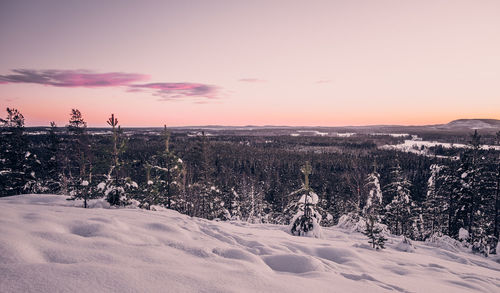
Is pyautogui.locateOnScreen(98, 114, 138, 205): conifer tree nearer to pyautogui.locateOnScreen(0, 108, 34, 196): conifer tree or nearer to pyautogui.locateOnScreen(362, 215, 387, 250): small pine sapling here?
pyautogui.locateOnScreen(362, 215, 387, 250): small pine sapling

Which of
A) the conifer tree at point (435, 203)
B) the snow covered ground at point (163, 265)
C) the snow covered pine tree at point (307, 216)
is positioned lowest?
the conifer tree at point (435, 203)

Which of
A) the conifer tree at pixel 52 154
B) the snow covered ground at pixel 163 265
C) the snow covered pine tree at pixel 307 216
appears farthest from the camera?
the conifer tree at pixel 52 154

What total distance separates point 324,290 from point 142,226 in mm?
5265

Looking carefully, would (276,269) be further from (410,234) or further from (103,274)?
(410,234)

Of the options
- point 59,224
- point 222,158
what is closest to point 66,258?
point 59,224

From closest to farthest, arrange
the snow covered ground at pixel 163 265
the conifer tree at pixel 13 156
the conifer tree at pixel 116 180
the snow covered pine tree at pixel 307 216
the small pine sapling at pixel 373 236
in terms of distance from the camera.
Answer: the snow covered ground at pixel 163 265
the small pine sapling at pixel 373 236
the snow covered pine tree at pixel 307 216
the conifer tree at pixel 116 180
the conifer tree at pixel 13 156

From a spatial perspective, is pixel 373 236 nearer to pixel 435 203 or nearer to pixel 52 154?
pixel 435 203

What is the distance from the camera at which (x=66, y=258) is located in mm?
3900

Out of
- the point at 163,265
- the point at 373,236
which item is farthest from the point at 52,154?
the point at 373,236

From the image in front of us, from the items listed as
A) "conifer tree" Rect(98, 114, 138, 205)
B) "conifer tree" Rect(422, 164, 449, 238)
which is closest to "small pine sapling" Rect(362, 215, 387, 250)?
"conifer tree" Rect(98, 114, 138, 205)

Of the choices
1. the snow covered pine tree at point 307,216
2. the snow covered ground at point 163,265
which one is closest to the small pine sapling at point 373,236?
the snow covered ground at point 163,265

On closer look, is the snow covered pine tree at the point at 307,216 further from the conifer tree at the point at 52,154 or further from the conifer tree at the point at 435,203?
the conifer tree at the point at 52,154

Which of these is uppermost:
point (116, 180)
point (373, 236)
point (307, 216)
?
point (116, 180)

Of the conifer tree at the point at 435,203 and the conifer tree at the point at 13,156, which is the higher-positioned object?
the conifer tree at the point at 13,156
